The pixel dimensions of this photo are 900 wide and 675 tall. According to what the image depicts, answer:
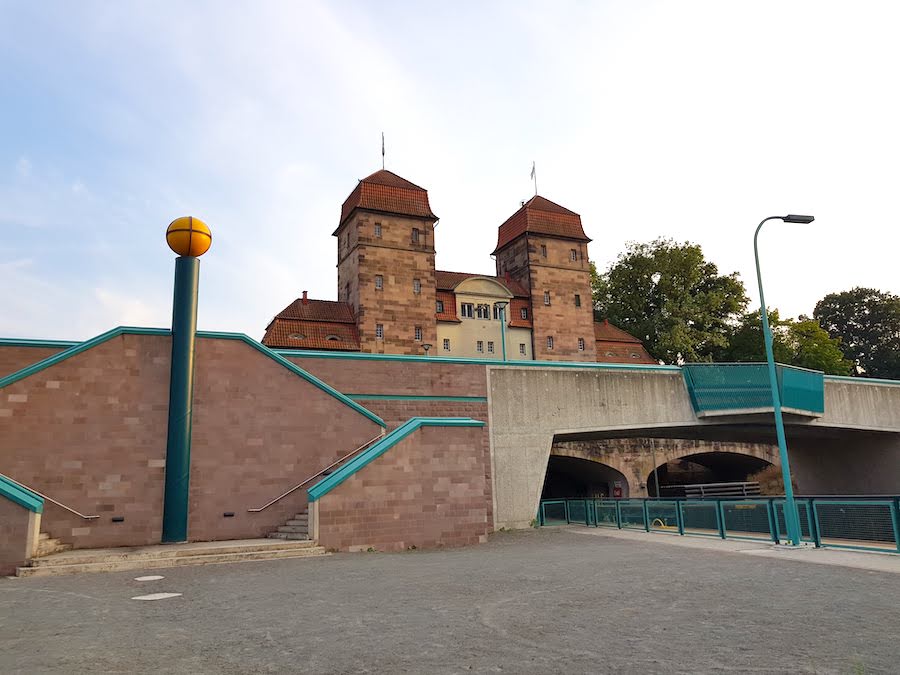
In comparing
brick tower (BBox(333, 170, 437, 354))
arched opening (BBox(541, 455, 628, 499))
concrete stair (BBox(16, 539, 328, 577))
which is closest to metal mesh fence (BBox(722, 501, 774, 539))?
concrete stair (BBox(16, 539, 328, 577))

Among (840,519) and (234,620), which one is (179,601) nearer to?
(234,620)

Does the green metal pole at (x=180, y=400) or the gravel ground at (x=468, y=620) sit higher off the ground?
the green metal pole at (x=180, y=400)

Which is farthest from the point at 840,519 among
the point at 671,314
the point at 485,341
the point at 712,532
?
the point at 671,314

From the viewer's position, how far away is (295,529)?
17.8m

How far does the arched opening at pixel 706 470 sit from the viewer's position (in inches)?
1762

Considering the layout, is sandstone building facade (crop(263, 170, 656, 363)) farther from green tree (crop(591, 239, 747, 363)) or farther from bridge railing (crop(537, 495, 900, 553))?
bridge railing (crop(537, 495, 900, 553))

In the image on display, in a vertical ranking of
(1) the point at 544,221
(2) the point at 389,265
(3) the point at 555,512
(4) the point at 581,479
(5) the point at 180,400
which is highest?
(1) the point at 544,221

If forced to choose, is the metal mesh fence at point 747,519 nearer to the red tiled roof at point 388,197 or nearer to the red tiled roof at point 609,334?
the red tiled roof at point 388,197

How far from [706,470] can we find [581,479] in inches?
556

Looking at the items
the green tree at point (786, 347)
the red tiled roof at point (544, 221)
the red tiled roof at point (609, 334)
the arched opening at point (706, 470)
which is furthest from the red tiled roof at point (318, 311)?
the green tree at point (786, 347)

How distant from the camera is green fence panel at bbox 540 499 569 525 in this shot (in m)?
26.3

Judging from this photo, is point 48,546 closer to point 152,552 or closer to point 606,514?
point 152,552

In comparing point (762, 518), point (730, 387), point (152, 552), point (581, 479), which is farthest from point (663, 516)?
point (581, 479)

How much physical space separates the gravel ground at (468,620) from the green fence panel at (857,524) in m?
2.43
